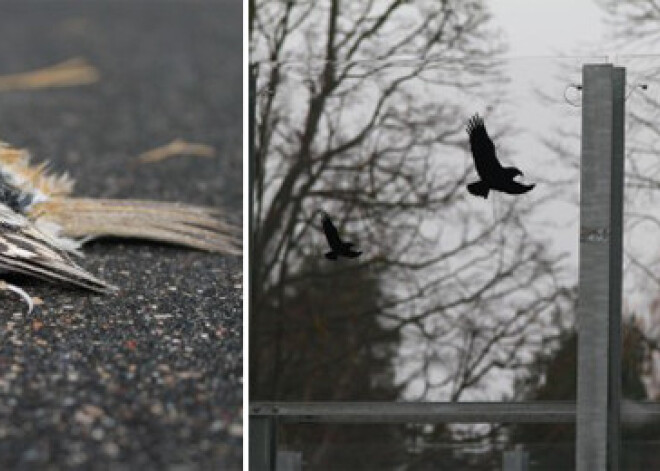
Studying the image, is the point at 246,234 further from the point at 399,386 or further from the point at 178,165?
the point at 178,165

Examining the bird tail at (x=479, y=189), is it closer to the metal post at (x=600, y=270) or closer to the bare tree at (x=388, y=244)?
the bare tree at (x=388, y=244)

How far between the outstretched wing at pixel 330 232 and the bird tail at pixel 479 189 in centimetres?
37

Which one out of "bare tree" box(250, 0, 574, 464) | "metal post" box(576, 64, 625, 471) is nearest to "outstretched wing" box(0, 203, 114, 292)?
"bare tree" box(250, 0, 574, 464)

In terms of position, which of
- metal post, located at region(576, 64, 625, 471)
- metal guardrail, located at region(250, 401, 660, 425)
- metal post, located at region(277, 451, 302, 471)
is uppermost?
metal post, located at region(576, 64, 625, 471)

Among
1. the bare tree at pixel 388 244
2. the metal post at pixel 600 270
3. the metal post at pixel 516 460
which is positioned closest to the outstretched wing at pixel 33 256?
the bare tree at pixel 388 244

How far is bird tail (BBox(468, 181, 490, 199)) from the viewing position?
3.77 metres

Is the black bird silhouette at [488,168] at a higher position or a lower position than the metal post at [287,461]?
higher

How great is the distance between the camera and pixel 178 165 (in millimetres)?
6508

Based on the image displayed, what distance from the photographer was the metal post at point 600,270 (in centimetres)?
357

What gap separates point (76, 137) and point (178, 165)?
0.98m

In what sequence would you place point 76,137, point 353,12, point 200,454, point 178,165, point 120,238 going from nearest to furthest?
point 200,454 → point 353,12 → point 120,238 → point 178,165 → point 76,137

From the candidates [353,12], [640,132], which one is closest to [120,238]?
[353,12]

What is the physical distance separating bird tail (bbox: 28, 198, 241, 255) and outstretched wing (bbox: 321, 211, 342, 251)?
1170 millimetres

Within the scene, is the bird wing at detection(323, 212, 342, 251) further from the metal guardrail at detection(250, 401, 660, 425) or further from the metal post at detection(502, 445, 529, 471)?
the metal post at detection(502, 445, 529, 471)
